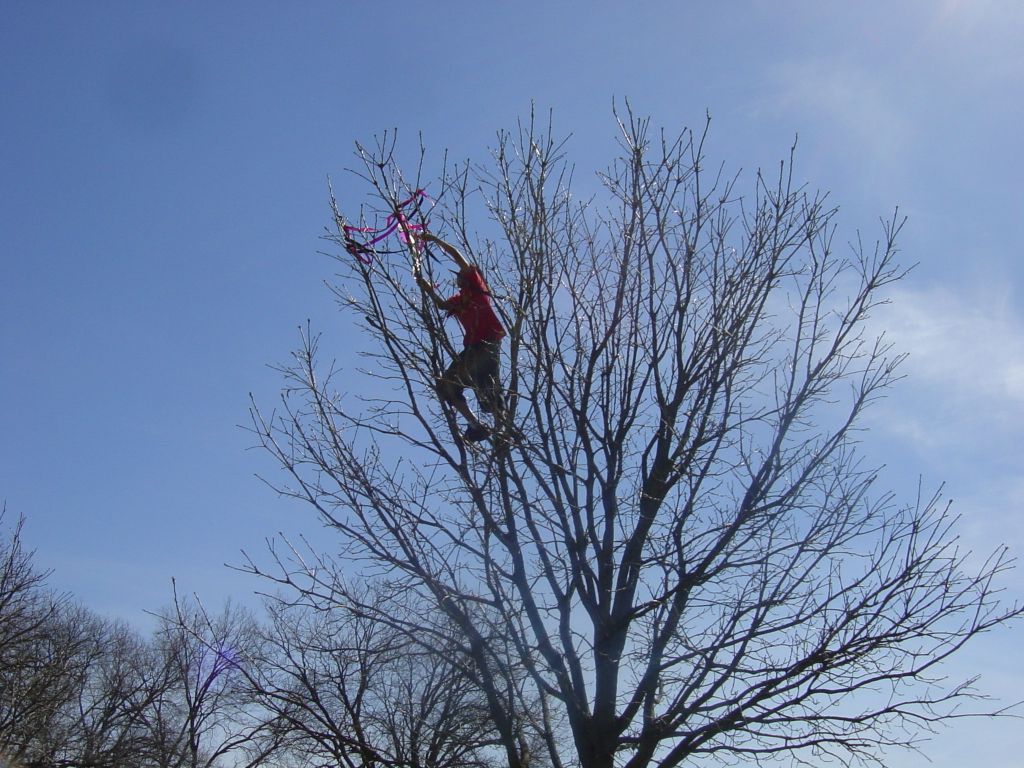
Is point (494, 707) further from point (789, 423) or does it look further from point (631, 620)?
point (789, 423)

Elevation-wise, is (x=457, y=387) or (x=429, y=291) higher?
(x=429, y=291)

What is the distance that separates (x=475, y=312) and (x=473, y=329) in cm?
11

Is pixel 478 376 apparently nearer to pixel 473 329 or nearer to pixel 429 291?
pixel 473 329

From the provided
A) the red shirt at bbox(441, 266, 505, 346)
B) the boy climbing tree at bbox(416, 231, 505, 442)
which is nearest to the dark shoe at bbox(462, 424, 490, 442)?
the boy climbing tree at bbox(416, 231, 505, 442)

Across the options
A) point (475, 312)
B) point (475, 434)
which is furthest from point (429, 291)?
point (475, 434)

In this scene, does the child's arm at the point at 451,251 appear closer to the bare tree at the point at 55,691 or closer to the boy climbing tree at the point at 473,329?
the boy climbing tree at the point at 473,329

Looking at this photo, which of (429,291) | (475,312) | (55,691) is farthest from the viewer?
(55,691)

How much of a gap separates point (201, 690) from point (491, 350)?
22962 millimetres

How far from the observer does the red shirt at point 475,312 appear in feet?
19.0

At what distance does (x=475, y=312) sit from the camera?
5.82 m

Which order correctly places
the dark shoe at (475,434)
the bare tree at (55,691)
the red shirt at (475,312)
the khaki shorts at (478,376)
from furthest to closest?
the bare tree at (55,691) < the red shirt at (475,312) < the dark shoe at (475,434) < the khaki shorts at (478,376)

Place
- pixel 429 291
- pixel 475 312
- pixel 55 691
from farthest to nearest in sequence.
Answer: pixel 55 691 → pixel 475 312 → pixel 429 291

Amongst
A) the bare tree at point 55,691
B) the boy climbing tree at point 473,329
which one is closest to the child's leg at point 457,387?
the boy climbing tree at point 473,329

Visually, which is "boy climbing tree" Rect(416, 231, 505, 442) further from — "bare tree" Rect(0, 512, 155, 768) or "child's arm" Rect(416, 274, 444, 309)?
"bare tree" Rect(0, 512, 155, 768)
